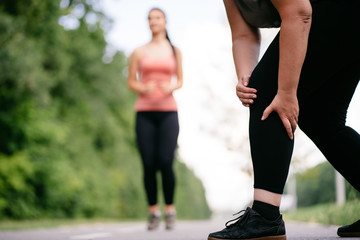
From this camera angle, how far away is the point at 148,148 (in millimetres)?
5129

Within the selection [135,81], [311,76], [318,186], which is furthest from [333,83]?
[318,186]

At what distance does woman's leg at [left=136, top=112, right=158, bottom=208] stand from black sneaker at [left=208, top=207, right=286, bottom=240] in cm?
302

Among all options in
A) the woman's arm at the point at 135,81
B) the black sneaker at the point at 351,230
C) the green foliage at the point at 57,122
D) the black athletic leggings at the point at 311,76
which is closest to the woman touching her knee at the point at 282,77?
the black athletic leggings at the point at 311,76

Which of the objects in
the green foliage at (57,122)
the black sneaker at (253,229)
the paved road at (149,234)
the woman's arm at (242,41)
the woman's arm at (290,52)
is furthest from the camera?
the green foliage at (57,122)

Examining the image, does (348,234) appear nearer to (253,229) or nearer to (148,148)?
(253,229)

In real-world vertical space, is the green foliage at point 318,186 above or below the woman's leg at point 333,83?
below

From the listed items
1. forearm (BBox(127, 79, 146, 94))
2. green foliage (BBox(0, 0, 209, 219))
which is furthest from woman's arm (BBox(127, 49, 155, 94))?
green foliage (BBox(0, 0, 209, 219))

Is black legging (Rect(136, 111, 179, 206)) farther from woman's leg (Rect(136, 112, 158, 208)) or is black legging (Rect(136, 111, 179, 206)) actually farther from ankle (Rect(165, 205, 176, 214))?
ankle (Rect(165, 205, 176, 214))

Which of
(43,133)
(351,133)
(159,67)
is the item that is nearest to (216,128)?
(43,133)

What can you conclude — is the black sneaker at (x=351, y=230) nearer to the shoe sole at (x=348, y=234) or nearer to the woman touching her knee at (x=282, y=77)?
the shoe sole at (x=348, y=234)

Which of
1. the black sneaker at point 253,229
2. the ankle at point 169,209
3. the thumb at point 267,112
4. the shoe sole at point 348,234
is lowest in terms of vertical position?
the ankle at point 169,209

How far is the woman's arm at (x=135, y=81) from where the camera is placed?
5286 millimetres

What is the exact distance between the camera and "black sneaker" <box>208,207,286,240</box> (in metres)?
2.08

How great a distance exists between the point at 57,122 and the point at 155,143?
13837 mm
